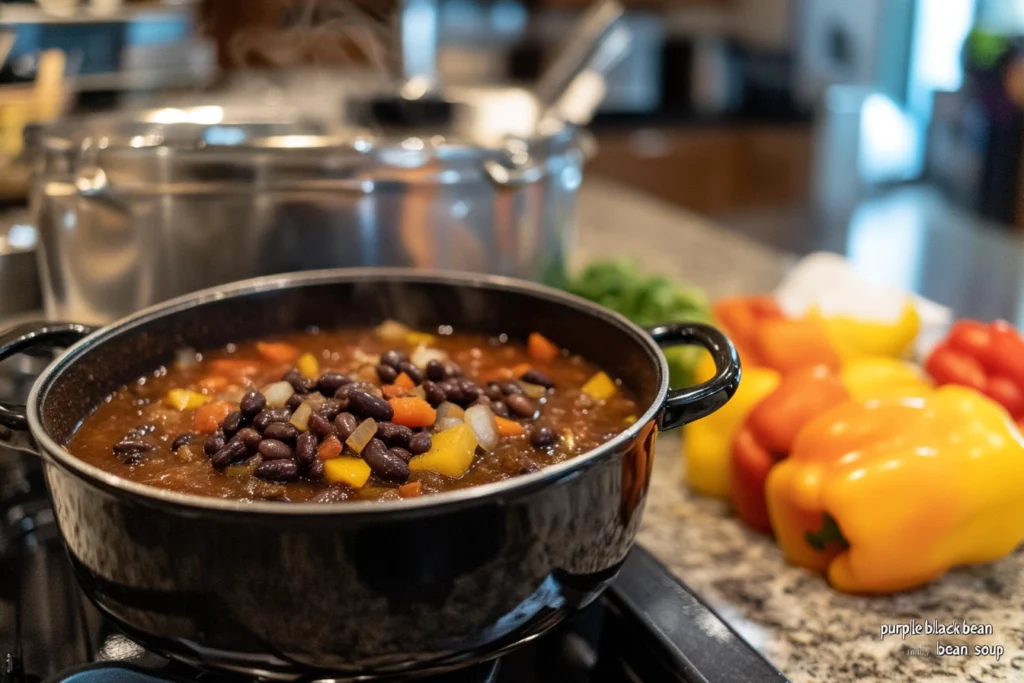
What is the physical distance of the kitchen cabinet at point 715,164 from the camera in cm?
668

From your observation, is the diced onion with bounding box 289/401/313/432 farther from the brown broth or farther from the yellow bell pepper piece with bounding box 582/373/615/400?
the yellow bell pepper piece with bounding box 582/373/615/400

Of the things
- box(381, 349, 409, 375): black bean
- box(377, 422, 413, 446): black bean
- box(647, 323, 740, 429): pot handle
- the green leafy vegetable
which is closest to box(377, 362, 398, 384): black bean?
box(381, 349, 409, 375): black bean

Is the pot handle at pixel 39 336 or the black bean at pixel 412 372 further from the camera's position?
the black bean at pixel 412 372

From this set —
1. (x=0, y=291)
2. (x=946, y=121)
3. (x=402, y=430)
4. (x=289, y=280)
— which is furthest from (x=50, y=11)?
(x=946, y=121)

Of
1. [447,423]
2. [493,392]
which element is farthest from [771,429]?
[447,423]

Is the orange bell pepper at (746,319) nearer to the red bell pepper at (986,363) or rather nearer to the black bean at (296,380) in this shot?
the red bell pepper at (986,363)

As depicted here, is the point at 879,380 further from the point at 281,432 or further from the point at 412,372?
the point at 281,432

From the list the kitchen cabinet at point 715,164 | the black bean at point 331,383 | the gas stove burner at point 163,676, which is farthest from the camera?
the kitchen cabinet at point 715,164

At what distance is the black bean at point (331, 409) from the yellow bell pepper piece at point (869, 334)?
1.06 metres

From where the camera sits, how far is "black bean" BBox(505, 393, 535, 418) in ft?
4.14

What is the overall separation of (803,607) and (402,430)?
67 centimetres

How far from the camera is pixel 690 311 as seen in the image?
197 cm

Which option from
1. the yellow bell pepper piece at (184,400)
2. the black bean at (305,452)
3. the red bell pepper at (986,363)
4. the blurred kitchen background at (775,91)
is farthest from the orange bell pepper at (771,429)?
the blurred kitchen background at (775,91)

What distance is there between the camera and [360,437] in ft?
3.60
